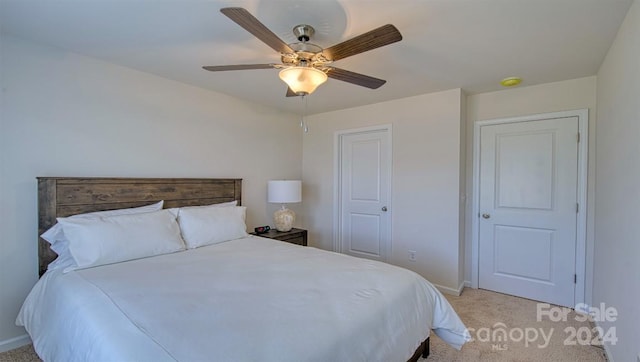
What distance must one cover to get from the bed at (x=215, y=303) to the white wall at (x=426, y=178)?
1436mm

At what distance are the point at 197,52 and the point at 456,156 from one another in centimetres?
274

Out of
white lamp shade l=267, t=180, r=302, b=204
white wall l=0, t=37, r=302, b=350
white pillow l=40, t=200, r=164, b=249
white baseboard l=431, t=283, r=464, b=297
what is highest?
white wall l=0, t=37, r=302, b=350

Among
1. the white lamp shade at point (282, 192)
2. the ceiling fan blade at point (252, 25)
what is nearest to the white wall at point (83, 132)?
the white lamp shade at point (282, 192)

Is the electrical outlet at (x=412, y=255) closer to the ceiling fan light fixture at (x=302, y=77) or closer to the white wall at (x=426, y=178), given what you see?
the white wall at (x=426, y=178)

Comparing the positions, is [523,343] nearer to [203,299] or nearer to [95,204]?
[203,299]

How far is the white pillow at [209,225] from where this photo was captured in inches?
101

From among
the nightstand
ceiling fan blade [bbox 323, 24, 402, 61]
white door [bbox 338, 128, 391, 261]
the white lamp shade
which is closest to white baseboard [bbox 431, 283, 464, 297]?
white door [bbox 338, 128, 391, 261]

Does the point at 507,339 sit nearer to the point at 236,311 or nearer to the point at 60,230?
the point at 236,311

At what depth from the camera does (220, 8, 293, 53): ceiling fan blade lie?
1.25 m

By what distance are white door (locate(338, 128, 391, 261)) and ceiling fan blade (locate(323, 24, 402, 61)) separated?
215 cm

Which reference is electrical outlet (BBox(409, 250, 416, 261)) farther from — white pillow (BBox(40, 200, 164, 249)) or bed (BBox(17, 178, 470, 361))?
white pillow (BBox(40, 200, 164, 249))

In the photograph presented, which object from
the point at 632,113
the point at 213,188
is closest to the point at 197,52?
the point at 213,188

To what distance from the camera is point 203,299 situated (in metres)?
1.49

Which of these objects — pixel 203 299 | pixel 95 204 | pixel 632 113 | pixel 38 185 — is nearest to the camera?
pixel 203 299
